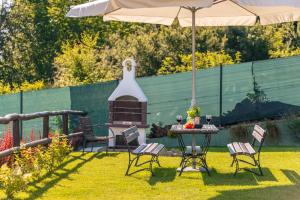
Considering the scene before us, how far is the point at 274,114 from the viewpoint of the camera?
41.8ft

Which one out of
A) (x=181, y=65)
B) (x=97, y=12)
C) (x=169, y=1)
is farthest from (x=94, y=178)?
(x=181, y=65)

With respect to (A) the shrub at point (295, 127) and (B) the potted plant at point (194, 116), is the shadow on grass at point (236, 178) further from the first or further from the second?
(A) the shrub at point (295, 127)

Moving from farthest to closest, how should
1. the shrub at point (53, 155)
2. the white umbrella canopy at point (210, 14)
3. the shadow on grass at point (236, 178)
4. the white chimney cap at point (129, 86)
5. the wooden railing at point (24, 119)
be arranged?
the white chimney cap at point (129, 86) → the white umbrella canopy at point (210, 14) → the shrub at point (53, 155) → the wooden railing at point (24, 119) → the shadow on grass at point (236, 178)

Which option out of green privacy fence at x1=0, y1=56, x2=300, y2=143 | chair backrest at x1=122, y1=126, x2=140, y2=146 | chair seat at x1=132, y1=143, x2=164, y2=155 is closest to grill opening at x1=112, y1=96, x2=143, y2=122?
green privacy fence at x1=0, y1=56, x2=300, y2=143

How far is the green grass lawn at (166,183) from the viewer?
21.7ft

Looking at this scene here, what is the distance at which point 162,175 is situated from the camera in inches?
320

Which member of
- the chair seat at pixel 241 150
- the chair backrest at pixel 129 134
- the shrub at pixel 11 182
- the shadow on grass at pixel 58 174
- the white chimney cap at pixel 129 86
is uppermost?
the white chimney cap at pixel 129 86

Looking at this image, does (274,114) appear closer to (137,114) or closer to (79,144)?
(137,114)

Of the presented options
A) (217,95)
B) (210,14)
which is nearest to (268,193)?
(210,14)

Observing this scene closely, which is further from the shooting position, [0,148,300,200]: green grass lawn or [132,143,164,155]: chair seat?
[132,143,164,155]: chair seat

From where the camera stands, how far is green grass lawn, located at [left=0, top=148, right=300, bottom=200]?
6.61 m

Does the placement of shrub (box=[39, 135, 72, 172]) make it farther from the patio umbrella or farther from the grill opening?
the grill opening

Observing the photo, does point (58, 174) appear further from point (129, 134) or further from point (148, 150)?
point (148, 150)

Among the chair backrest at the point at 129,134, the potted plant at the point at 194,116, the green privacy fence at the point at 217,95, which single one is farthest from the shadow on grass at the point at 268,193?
the green privacy fence at the point at 217,95
